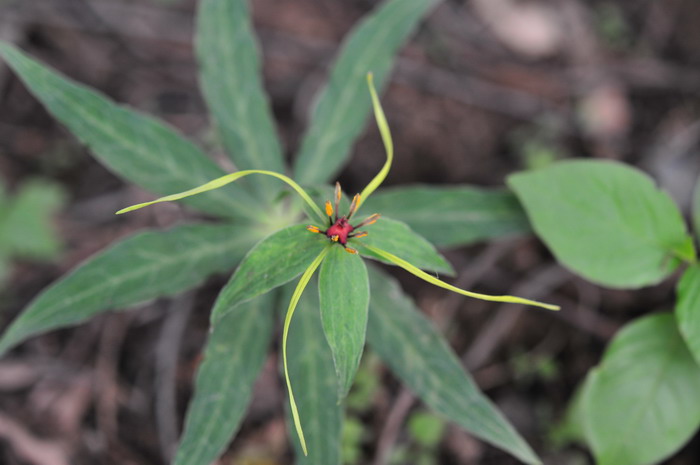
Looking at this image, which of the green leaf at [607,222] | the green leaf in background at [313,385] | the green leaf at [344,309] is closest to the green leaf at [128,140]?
the green leaf in background at [313,385]

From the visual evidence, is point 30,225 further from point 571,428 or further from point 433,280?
point 571,428

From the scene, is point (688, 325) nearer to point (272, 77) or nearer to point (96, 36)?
point (272, 77)

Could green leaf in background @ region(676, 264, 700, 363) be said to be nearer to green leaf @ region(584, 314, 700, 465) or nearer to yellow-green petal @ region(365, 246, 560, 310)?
green leaf @ region(584, 314, 700, 465)

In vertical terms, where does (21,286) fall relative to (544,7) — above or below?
below

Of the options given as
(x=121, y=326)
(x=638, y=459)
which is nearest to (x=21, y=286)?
(x=121, y=326)

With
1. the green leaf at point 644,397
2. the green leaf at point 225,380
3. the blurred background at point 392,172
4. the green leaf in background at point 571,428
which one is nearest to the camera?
the green leaf at point 225,380

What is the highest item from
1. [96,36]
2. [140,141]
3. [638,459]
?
[96,36]

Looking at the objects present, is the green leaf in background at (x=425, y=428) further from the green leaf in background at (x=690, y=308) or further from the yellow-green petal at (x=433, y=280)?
the yellow-green petal at (x=433, y=280)

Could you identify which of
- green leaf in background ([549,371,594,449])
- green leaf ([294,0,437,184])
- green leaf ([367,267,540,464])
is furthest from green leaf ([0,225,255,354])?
green leaf in background ([549,371,594,449])
